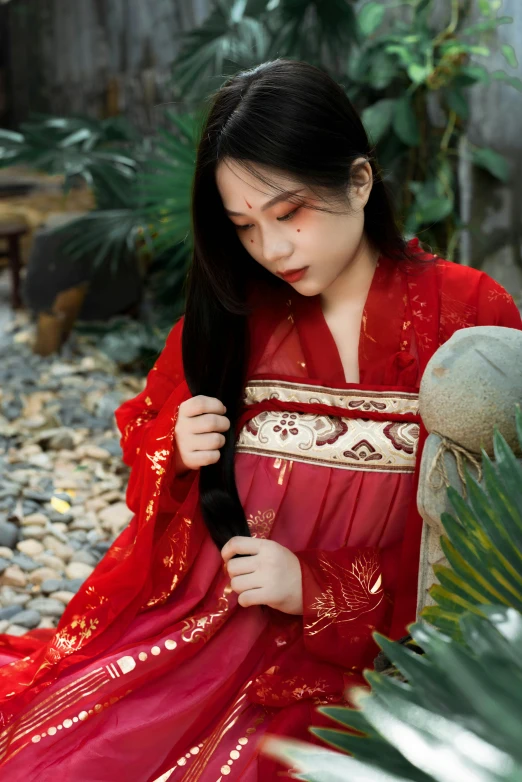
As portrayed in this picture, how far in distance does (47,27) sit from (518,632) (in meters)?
6.47

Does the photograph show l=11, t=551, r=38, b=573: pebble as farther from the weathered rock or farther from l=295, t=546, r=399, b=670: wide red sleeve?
the weathered rock

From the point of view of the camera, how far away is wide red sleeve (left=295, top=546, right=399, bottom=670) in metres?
1.14

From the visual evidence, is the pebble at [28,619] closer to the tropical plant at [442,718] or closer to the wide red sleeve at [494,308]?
the wide red sleeve at [494,308]

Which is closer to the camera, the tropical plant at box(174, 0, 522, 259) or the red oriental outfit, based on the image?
the red oriental outfit

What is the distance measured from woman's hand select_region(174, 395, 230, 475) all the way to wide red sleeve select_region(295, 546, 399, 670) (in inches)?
7.4

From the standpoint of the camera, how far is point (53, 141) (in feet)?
11.5

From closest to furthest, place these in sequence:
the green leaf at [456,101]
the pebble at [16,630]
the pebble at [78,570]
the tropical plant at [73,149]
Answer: the pebble at [16,630] → the pebble at [78,570] → the green leaf at [456,101] → the tropical plant at [73,149]

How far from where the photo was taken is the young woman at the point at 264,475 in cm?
112

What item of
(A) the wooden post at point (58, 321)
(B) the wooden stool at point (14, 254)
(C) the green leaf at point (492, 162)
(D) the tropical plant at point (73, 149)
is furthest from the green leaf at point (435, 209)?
(B) the wooden stool at point (14, 254)

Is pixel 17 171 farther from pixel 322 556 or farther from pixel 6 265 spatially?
pixel 322 556

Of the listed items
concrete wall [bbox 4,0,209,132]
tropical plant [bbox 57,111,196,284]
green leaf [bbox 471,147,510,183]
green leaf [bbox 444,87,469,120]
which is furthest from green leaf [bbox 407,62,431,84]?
concrete wall [bbox 4,0,209,132]

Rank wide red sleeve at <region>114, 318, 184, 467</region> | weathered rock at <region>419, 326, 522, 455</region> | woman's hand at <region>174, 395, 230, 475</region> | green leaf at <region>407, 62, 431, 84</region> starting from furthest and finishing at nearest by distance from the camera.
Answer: green leaf at <region>407, 62, 431, 84</region> < wide red sleeve at <region>114, 318, 184, 467</region> < woman's hand at <region>174, 395, 230, 475</region> < weathered rock at <region>419, 326, 522, 455</region>

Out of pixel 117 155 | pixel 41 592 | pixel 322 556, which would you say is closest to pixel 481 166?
pixel 117 155

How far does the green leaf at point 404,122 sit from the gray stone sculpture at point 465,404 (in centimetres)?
227
